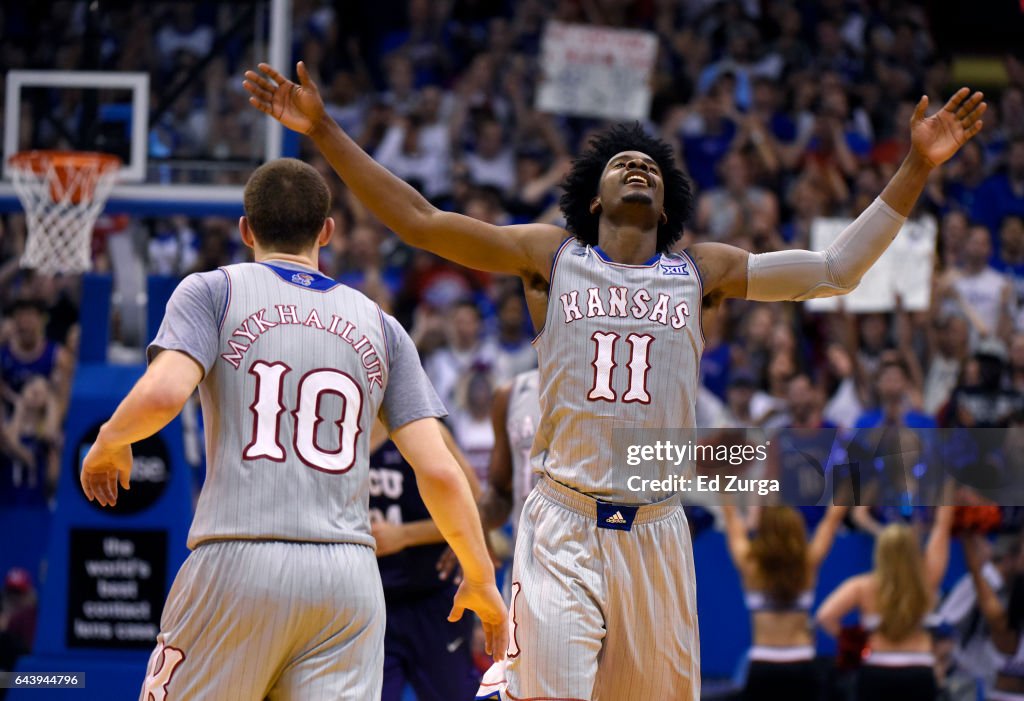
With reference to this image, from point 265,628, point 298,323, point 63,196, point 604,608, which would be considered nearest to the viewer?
point 265,628

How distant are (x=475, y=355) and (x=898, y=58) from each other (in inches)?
253

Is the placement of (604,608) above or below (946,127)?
below

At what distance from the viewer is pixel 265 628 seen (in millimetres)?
3918

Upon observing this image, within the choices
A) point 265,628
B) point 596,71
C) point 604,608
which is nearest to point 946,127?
point 604,608

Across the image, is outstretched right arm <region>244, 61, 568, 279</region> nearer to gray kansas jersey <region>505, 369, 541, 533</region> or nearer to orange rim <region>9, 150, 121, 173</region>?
gray kansas jersey <region>505, 369, 541, 533</region>

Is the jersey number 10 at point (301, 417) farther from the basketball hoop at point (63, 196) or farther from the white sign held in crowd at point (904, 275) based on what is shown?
the white sign held in crowd at point (904, 275)

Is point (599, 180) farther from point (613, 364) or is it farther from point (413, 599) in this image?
point (413, 599)

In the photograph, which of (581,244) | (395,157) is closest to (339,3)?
(395,157)

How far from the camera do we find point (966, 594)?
29.2 ft

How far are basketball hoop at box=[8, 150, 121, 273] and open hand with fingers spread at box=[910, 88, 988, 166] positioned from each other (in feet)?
17.8

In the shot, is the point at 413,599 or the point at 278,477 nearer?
the point at 278,477

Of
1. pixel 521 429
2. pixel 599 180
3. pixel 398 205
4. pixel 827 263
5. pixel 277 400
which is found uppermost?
pixel 599 180

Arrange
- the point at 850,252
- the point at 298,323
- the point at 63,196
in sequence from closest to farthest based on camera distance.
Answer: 1. the point at 298,323
2. the point at 850,252
3. the point at 63,196

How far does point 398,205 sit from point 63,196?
14.2ft
